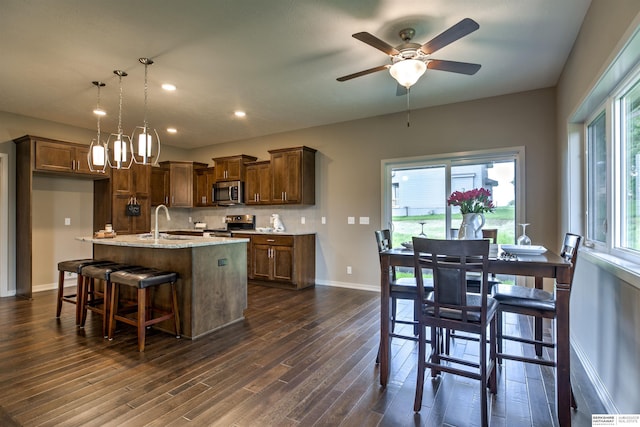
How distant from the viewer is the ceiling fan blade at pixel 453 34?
6.50 ft

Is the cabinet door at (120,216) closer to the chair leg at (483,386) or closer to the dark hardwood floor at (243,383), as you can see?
the dark hardwood floor at (243,383)

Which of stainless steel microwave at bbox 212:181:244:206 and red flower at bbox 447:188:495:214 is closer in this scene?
red flower at bbox 447:188:495:214

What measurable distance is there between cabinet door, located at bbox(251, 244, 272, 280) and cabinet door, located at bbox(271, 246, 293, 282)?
113 millimetres

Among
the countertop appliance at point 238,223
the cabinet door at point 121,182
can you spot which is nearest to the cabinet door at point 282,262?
the countertop appliance at point 238,223

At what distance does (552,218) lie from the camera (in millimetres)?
3791

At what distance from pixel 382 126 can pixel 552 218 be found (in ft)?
8.34

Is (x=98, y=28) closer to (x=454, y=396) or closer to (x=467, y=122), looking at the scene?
(x=454, y=396)

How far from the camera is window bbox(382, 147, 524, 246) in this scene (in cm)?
409

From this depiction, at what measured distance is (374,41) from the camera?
2.27 meters

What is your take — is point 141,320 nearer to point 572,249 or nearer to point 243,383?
point 243,383

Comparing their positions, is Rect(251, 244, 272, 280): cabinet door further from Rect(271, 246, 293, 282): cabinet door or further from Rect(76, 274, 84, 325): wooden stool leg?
Rect(76, 274, 84, 325): wooden stool leg

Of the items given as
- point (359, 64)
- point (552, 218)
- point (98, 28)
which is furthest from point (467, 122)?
point (98, 28)

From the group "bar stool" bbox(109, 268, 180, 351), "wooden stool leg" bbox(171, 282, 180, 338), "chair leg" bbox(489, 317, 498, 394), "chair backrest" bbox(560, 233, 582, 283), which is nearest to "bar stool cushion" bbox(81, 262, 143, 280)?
"bar stool" bbox(109, 268, 180, 351)

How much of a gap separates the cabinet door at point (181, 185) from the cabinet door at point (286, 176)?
217 cm
